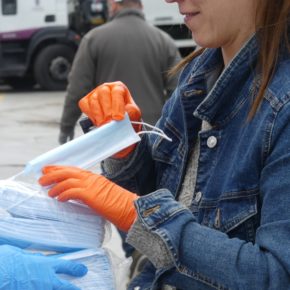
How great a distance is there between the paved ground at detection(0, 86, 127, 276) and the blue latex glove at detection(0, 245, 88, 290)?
12.0ft

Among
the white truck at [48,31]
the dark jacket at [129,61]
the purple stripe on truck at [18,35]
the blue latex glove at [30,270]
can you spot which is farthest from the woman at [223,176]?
the purple stripe on truck at [18,35]

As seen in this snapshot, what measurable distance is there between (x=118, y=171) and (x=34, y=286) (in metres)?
0.47

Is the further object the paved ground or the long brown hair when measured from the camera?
the paved ground

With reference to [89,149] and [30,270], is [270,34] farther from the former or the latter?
[30,270]

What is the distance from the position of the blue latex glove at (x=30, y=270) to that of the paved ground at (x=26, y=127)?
3.64 m

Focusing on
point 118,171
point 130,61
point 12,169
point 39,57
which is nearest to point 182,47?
point 39,57

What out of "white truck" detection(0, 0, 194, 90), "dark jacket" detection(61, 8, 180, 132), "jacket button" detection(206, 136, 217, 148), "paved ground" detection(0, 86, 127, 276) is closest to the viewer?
"jacket button" detection(206, 136, 217, 148)

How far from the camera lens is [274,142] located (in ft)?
4.80

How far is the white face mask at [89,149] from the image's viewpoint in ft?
5.74

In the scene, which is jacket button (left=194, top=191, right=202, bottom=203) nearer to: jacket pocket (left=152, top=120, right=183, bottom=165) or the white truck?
jacket pocket (left=152, top=120, right=183, bottom=165)

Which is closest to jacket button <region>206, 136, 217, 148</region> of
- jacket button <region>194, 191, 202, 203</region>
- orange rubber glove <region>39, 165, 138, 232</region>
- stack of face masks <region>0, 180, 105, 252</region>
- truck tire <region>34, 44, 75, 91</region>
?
jacket button <region>194, 191, 202, 203</region>

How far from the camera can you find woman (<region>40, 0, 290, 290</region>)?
1438 millimetres

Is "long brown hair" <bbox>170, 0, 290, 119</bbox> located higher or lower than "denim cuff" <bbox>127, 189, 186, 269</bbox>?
higher

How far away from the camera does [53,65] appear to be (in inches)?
575
